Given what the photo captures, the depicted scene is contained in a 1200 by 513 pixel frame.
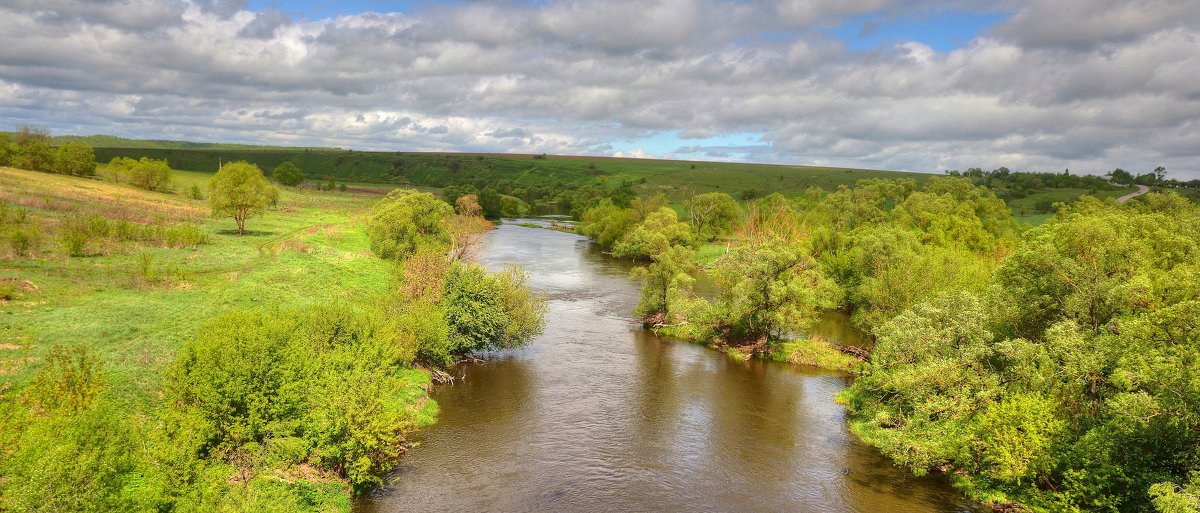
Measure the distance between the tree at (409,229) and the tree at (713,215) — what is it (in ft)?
187

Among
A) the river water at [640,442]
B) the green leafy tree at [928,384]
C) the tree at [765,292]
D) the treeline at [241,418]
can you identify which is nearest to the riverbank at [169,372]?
the treeline at [241,418]

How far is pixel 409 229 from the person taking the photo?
62.5 m

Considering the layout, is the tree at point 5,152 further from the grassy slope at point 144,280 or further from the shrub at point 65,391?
the shrub at point 65,391

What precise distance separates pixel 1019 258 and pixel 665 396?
22344mm

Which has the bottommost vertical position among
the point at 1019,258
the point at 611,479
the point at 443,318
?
the point at 611,479

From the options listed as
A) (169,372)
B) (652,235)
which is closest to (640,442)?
(169,372)

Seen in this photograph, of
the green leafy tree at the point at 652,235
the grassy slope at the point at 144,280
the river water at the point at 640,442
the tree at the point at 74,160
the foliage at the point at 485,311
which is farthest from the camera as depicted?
the tree at the point at 74,160

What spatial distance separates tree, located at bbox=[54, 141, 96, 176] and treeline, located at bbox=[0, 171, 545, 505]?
312 feet

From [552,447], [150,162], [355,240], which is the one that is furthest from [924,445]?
[150,162]

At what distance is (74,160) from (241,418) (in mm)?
108842

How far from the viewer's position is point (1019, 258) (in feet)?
104

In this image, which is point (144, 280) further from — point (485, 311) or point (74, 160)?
point (74, 160)

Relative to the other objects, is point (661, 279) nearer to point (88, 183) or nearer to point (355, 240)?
point (355, 240)

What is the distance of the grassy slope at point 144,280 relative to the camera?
2802cm
